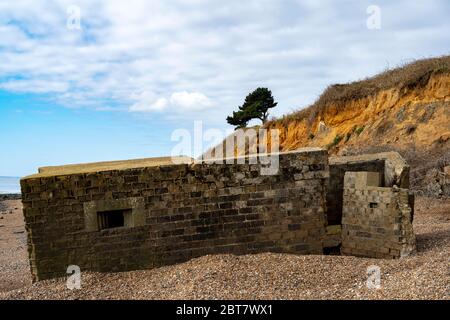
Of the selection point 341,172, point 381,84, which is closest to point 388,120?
point 381,84

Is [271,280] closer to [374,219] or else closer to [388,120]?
[374,219]

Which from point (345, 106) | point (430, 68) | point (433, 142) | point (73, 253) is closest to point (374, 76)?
point (345, 106)

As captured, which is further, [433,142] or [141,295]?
[433,142]

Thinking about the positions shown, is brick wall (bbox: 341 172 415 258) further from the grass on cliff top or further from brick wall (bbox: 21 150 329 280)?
the grass on cliff top

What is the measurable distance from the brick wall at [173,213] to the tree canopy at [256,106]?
81.2ft

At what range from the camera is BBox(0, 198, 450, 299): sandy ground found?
711cm

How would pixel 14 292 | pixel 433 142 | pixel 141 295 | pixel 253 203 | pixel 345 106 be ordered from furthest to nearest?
pixel 345 106
pixel 433 142
pixel 253 203
pixel 14 292
pixel 141 295

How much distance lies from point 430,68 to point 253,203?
634 inches

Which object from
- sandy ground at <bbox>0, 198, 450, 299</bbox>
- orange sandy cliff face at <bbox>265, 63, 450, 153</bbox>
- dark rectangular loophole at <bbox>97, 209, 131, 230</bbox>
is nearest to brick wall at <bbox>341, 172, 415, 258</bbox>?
sandy ground at <bbox>0, 198, 450, 299</bbox>

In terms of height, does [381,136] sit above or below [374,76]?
below

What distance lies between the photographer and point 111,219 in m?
9.30
